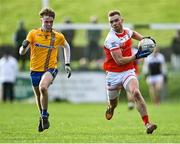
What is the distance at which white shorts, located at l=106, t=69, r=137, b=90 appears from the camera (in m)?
15.4

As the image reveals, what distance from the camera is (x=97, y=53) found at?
35938 millimetres

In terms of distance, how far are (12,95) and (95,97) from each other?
363 centimetres

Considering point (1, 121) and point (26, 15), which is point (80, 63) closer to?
point (26, 15)

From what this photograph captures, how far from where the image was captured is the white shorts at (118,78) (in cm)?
1541

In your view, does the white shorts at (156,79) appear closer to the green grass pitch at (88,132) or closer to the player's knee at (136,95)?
the green grass pitch at (88,132)

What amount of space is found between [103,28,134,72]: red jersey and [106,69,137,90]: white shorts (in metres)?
0.08

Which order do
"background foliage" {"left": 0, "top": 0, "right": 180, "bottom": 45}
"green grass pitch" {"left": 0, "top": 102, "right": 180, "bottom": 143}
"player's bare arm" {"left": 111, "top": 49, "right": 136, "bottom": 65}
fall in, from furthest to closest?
"background foliage" {"left": 0, "top": 0, "right": 180, "bottom": 45} → "player's bare arm" {"left": 111, "top": 49, "right": 136, "bottom": 65} → "green grass pitch" {"left": 0, "top": 102, "right": 180, "bottom": 143}

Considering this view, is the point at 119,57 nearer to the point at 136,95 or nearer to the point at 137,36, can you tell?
the point at 137,36

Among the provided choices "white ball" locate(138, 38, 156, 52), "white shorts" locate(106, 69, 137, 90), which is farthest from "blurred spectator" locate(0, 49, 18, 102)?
"white ball" locate(138, 38, 156, 52)

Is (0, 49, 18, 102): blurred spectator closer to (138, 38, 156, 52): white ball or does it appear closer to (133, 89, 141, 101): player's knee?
(138, 38, 156, 52): white ball

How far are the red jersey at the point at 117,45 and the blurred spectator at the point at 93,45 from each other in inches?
794

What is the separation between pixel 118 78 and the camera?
1560cm

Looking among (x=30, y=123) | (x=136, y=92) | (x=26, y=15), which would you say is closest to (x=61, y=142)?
(x=136, y=92)

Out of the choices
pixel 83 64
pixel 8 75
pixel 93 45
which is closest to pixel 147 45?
pixel 8 75
